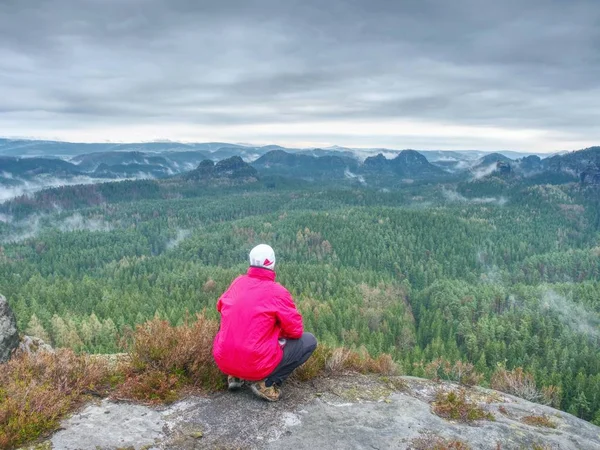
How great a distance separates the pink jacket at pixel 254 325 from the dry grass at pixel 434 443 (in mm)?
4412

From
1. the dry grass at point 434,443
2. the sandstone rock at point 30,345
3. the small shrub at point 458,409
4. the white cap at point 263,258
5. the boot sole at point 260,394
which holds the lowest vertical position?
the sandstone rock at point 30,345

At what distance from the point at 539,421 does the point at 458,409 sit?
2.71m

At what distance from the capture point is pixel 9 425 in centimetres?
930

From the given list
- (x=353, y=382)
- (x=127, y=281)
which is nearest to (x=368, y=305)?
(x=127, y=281)

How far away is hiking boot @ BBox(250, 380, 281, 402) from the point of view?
40.4ft

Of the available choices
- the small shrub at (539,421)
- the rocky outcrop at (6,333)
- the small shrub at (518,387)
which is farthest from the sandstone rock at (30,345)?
the small shrub at (518,387)

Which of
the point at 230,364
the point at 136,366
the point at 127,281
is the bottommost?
the point at 127,281

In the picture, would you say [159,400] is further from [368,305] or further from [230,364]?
[368,305]

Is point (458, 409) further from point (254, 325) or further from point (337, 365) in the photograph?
point (254, 325)

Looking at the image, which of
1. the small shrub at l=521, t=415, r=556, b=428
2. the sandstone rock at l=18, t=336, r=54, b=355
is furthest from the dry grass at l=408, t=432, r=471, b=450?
the sandstone rock at l=18, t=336, r=54, b=355

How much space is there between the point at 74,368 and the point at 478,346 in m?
103

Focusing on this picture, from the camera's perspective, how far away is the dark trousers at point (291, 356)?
12589 mm

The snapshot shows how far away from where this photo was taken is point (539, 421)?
1316cm

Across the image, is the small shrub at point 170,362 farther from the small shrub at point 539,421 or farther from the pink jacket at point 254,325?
the small shrub at point 539,421
